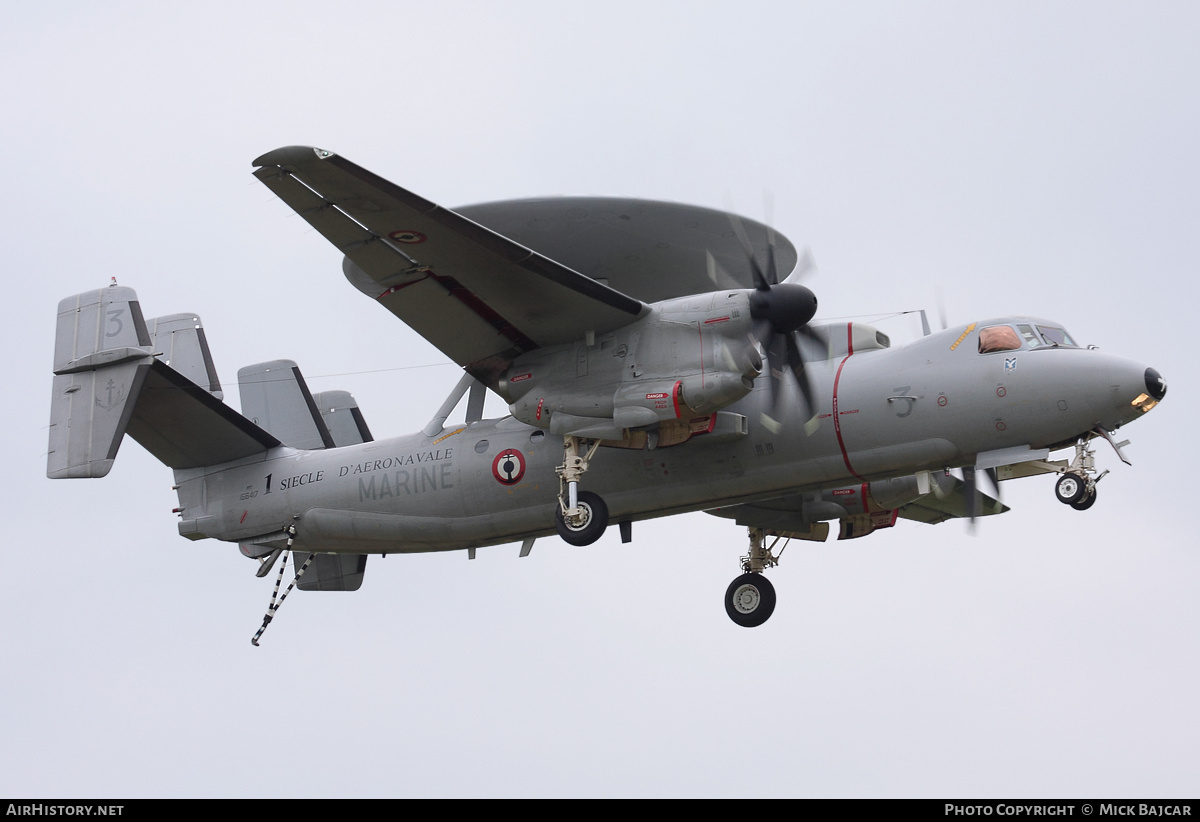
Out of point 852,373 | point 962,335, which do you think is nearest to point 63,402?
point 852,373

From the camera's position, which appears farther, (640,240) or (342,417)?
(342,417)

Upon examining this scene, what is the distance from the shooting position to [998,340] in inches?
732

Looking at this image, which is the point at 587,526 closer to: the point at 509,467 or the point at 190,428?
the point at 509,467

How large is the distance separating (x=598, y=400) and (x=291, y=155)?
521cm

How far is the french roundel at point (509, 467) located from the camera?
826 inches

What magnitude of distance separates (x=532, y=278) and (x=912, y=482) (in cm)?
728

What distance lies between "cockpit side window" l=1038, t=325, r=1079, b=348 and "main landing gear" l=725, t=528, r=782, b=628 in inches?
259

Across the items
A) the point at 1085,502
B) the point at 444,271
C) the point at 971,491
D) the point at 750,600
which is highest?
the point at 444,271

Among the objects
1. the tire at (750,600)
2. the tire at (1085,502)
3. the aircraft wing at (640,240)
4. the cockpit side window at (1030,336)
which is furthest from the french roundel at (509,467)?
the tire at (1085,502)

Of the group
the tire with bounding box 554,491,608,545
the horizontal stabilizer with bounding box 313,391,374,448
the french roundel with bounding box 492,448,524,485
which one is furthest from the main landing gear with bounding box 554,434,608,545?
the horizontal stabilizer with bounding box 313,391,374,448

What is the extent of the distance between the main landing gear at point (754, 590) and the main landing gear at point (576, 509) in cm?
448

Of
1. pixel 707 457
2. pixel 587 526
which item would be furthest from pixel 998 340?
pixel 587 526

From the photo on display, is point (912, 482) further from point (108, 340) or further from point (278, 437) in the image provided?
point (108, 340)

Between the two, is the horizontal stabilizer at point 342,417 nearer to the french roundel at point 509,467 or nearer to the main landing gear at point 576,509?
the french roundel at point 509,467
